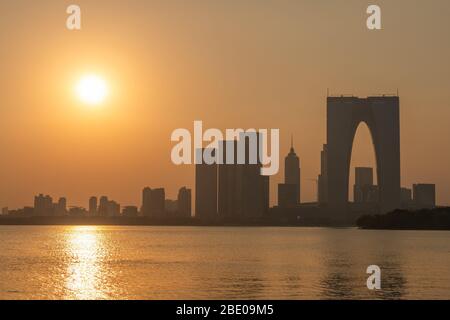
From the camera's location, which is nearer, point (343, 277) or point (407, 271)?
point (343, 277)

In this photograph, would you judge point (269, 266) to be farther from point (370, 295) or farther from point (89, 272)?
point (370, 295)
